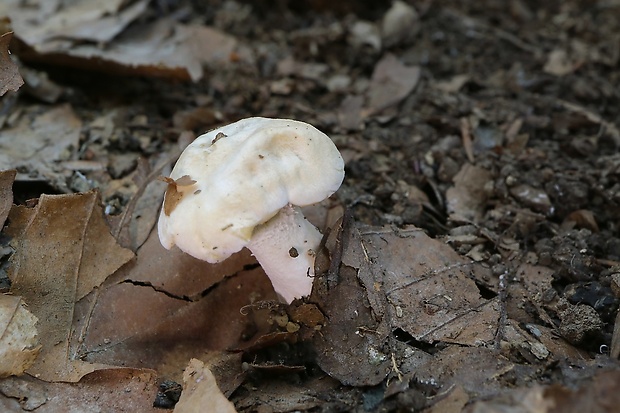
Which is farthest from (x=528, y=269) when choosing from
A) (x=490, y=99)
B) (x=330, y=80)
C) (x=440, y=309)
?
(x=330, y=80)

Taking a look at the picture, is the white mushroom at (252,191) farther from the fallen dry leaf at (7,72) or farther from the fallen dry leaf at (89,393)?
the fallen dry leaf at (7,72)

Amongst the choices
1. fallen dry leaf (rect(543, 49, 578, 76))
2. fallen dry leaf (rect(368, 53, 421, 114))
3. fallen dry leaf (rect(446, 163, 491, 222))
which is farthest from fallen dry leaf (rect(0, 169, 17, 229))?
fallen dry leaf (rect(543, 49, 578, 76))

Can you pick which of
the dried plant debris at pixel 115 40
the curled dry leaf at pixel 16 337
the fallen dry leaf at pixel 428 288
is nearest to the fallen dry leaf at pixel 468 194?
the fallen dry leaf at pixel 428 288

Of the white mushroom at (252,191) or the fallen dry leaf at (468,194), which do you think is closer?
the white mushroom at (252,191)

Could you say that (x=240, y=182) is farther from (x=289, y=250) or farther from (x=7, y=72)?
(x=7, y=72)

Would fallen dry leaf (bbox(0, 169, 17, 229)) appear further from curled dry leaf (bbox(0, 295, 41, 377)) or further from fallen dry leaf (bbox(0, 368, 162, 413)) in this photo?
fallen dry leaf (bbox(0, 368, 162, 413))
